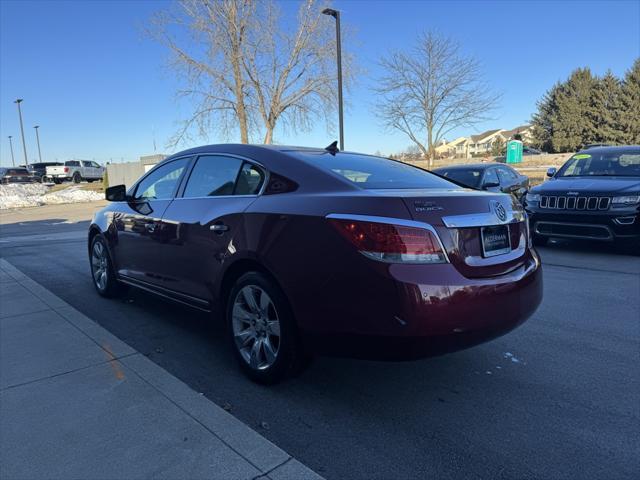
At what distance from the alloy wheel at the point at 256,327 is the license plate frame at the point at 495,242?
1313mm

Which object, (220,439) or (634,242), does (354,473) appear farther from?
(634,242)

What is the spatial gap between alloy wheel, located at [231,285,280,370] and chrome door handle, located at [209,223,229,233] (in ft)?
1.45

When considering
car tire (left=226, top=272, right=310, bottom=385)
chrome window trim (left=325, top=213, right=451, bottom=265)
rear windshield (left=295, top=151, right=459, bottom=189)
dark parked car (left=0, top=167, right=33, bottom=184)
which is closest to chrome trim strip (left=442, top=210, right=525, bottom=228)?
chrome window trim (left=325, top=213, right=451, bottom=265)

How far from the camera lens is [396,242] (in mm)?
2580

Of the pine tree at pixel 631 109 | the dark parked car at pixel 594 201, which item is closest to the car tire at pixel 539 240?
the dark parked car at pixel 594 201

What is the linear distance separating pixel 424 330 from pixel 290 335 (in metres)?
0.86

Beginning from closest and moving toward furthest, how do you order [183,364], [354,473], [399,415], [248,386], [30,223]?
[354,473] → [399,415] → [248,386] → [183,364] → [30,223]

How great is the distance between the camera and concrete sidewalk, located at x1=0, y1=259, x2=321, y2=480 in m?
2.40

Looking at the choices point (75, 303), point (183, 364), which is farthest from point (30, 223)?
point (183, 364)

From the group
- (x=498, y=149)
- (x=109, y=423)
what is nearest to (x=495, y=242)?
(x=109, y=423)

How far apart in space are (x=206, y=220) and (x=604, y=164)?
7708 millimetres

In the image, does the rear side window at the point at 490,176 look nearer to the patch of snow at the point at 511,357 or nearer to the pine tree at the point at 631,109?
the patch of snow at the point at 511,357

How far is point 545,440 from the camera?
262 centimetres

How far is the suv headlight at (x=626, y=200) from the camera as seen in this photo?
285 inches
